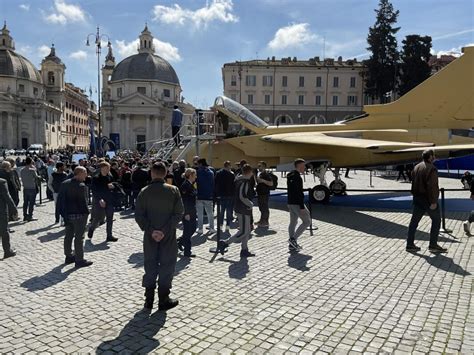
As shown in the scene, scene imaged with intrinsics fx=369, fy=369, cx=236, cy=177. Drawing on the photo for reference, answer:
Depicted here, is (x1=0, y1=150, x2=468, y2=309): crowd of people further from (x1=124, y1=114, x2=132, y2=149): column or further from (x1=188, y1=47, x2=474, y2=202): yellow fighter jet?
(x1=124, y1=114, x2=132, y2=149): column

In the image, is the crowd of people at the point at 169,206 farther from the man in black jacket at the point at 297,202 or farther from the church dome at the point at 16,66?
the church dome at the point at 16,66

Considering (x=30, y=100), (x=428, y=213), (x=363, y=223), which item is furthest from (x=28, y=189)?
(x=30, y=100)

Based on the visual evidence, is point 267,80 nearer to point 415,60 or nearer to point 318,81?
point 318,81

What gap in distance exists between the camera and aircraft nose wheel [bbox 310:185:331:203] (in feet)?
47.6

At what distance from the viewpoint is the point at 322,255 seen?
311 inches

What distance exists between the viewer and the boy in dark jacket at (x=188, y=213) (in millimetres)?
7871

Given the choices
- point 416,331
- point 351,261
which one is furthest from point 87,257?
point 416,331

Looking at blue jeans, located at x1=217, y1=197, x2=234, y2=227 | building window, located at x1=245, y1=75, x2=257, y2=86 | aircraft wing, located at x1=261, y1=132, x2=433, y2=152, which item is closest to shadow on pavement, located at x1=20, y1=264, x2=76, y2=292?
blue jeans, located at x1=217, y1=197, x2=234, y2=227

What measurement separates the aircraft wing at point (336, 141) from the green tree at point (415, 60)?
51134 mm

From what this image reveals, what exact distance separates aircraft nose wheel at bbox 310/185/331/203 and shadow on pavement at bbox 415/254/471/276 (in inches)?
266

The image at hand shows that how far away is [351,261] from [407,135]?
32.6 feet

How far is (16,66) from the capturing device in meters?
97.2

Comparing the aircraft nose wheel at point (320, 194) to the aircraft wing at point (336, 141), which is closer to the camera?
the aircraft wing at point (336, 141)

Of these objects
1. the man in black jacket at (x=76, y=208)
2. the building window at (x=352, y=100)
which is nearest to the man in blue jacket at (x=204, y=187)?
the man in black jacket at (x=76, y=208)
